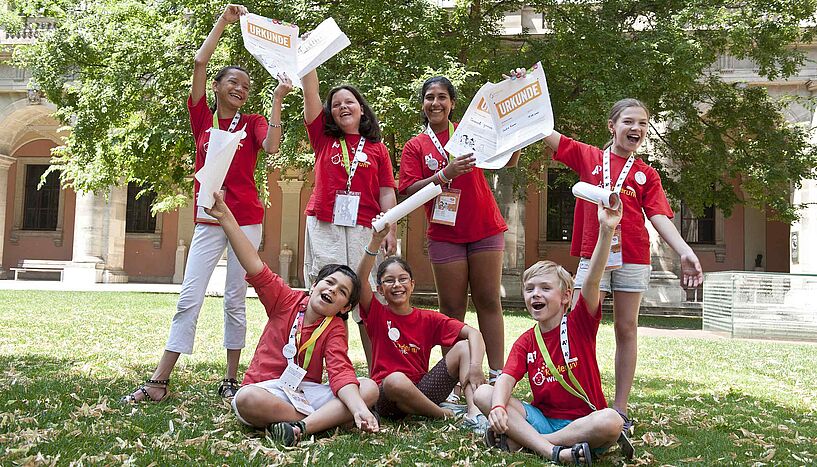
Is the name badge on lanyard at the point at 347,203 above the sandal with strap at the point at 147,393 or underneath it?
above

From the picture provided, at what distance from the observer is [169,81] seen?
15.1 meters

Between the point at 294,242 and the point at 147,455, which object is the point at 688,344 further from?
the point at 294,242

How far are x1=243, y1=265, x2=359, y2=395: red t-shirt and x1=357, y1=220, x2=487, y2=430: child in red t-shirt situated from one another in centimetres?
34

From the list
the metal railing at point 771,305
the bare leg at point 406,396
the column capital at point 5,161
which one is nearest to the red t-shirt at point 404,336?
the bare leg at point 406,396

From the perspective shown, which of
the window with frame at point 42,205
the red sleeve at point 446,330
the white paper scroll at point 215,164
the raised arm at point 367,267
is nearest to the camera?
the white paper scroll at point 215,164

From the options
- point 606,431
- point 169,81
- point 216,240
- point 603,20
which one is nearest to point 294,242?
point 169,81

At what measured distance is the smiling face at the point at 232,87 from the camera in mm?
4359

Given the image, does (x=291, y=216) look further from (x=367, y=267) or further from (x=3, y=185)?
(x=367, y=267)

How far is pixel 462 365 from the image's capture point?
393 centimetres

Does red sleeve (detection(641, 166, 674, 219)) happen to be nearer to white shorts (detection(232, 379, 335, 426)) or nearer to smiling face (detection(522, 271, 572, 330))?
smiling face (detection(522, 271, 572, 330))

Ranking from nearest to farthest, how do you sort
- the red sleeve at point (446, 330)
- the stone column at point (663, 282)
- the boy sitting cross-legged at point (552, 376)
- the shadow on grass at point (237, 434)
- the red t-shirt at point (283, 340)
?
1. the shadow on grass at point (237, 434)
2. the boy sitting cross-legged at point (552, 376)
3. the red t-shirt at point (283, 340)
4. the red sleeve at point (446, 330)
5. the stone column at point (663, 282)

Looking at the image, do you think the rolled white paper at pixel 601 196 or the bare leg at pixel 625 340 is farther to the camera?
the bare leg at pixel 625 340

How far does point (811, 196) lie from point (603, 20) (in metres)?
8.88

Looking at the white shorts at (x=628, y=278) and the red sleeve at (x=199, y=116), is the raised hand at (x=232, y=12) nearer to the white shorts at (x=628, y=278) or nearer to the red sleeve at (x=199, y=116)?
the red sleeve at (x=199, y=116)
